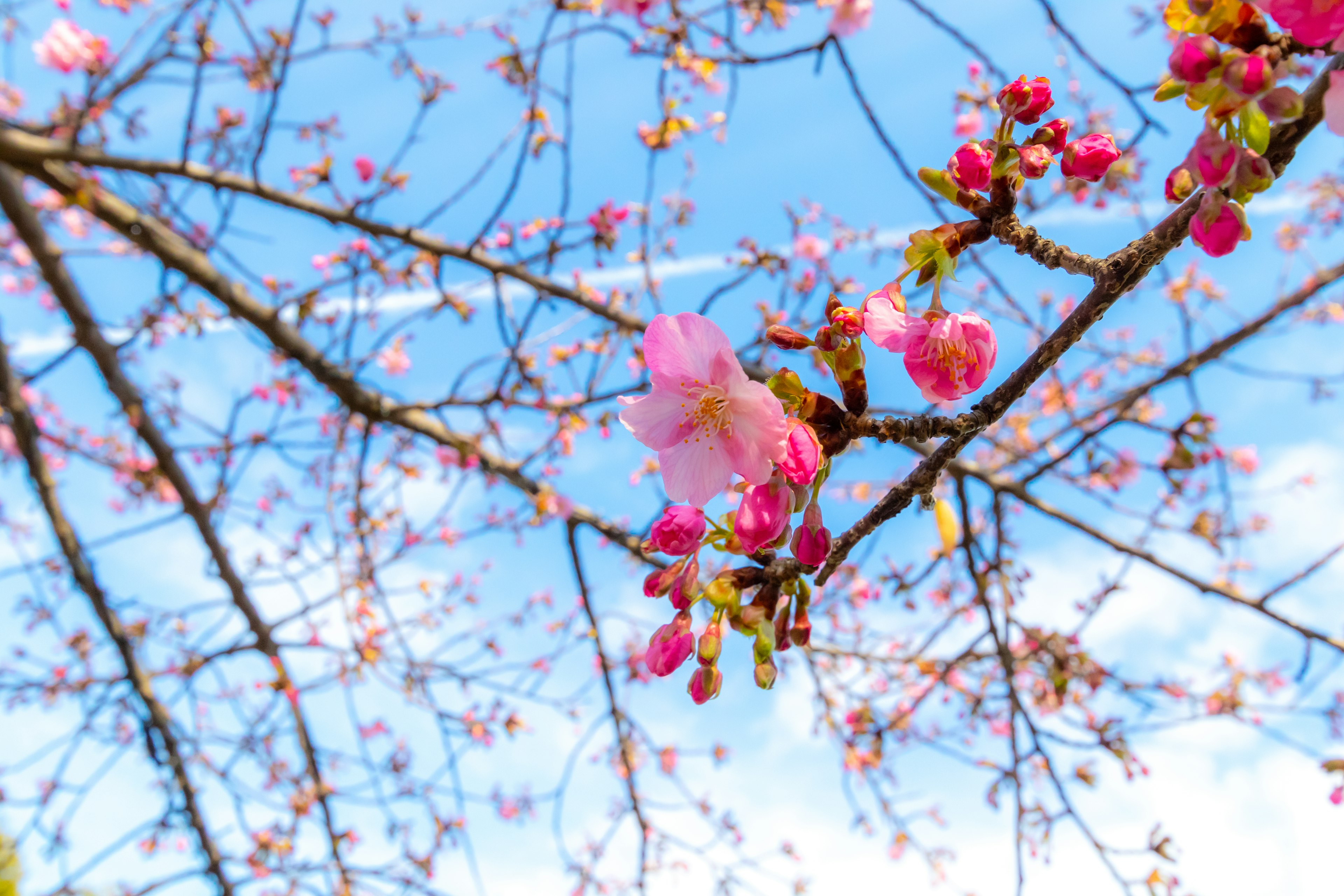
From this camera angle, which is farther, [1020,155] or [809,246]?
[809,246]

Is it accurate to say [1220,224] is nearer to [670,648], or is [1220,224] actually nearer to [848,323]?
[848,323]

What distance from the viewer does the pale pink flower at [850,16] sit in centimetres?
362

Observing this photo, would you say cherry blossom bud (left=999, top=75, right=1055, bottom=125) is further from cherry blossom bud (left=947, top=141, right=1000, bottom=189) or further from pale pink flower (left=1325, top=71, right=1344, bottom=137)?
pale pink flower (left=1325, top=71, right=1344, bottom=137)

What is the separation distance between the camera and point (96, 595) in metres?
3.27

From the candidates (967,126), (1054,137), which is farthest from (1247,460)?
(1054,137)

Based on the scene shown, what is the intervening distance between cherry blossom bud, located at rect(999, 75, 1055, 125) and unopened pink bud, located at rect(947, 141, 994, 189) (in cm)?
1

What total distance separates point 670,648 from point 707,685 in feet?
0.27

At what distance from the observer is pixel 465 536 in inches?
157

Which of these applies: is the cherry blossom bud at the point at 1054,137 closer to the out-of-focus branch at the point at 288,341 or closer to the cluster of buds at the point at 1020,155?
the cluster of buds at the point at 1020,155

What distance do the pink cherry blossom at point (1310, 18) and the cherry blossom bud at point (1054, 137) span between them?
23 cm

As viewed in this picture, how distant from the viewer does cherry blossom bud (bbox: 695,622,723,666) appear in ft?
3.16

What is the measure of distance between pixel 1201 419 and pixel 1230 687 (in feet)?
7.29

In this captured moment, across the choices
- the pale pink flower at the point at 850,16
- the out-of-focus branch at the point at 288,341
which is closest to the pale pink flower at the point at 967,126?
the pale pink flower at the point at 850,16

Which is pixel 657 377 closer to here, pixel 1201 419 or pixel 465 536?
pixel 1201 419
